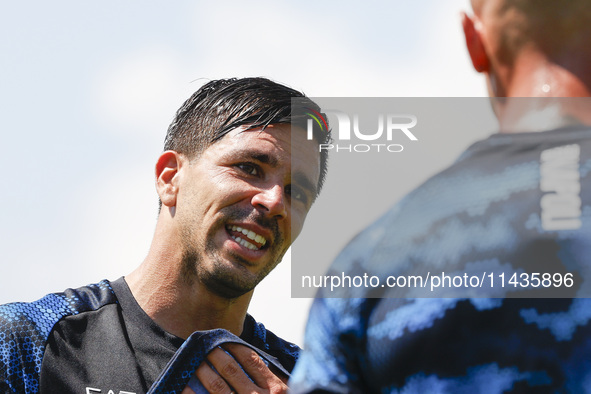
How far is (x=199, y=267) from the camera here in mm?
4668

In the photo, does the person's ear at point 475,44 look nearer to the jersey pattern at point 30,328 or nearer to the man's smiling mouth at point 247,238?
the man's smiling mouth at point 247,238

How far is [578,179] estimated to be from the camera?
1892 mm

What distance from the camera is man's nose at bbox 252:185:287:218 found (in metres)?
4.66

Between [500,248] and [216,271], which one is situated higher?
[216,271]

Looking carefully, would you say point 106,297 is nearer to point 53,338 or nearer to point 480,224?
point 53,338

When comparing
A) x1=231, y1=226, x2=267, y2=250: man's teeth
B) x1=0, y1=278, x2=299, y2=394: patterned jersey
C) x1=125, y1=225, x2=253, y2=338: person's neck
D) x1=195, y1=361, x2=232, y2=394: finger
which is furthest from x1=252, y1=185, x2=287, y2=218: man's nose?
x1=195, y1=361, x2=232, y2=394: finger

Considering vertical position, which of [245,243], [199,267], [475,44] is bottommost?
[199,267]

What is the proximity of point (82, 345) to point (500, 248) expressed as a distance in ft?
9.99

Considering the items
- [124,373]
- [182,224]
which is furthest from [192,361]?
[182,224]

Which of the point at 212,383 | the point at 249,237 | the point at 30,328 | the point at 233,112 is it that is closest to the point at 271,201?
the point at 249,237

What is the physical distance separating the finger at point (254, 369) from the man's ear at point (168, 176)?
1.66 m

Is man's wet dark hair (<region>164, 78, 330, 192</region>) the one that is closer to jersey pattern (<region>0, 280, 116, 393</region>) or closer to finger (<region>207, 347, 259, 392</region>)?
jersey pattern (<region>0, 280, 116, 393</region>)

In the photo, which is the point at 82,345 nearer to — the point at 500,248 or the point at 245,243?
the point at 245,243

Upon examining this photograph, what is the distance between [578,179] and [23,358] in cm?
316
